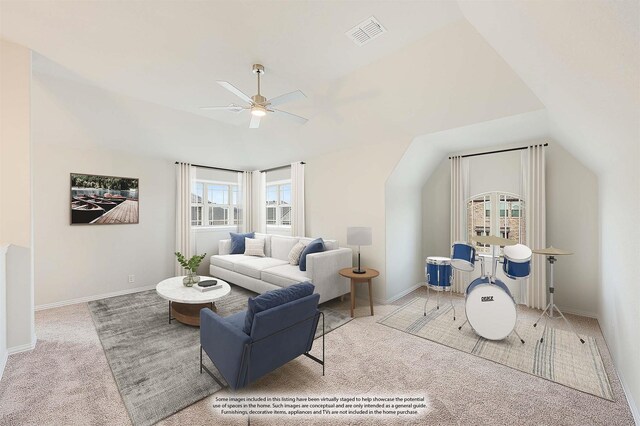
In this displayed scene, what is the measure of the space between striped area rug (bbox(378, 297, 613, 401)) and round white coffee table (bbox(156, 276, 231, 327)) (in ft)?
7.56

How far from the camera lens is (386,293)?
14.1 feet

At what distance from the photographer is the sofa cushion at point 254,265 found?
4.54 m

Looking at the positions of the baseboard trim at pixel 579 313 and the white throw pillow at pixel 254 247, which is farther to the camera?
the white throw pillow at pixel 254 247

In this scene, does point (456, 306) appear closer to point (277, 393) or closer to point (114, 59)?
point (277, 393)

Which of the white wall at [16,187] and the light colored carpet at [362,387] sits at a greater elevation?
the white wall at [16,187]

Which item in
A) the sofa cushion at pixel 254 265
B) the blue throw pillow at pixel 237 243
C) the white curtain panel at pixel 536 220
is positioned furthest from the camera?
the blue throw pillow at pixel 237 243

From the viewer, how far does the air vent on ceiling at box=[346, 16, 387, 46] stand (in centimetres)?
232

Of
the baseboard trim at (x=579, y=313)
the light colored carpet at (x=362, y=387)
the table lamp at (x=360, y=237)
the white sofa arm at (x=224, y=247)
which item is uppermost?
the table lamp at (x=360, y=237)

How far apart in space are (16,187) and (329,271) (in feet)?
12.6

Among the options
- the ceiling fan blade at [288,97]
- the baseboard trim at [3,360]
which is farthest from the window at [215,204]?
the ceiling fan blade at [288,97]

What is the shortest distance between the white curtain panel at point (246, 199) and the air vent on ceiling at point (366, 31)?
190 inches

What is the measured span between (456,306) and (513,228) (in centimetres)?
162

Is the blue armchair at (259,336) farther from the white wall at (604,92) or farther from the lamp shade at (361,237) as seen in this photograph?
the white wall at (604,92)

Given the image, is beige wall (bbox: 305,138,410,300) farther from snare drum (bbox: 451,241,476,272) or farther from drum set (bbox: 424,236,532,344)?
drum set (bbox: 424,236,532,344)
